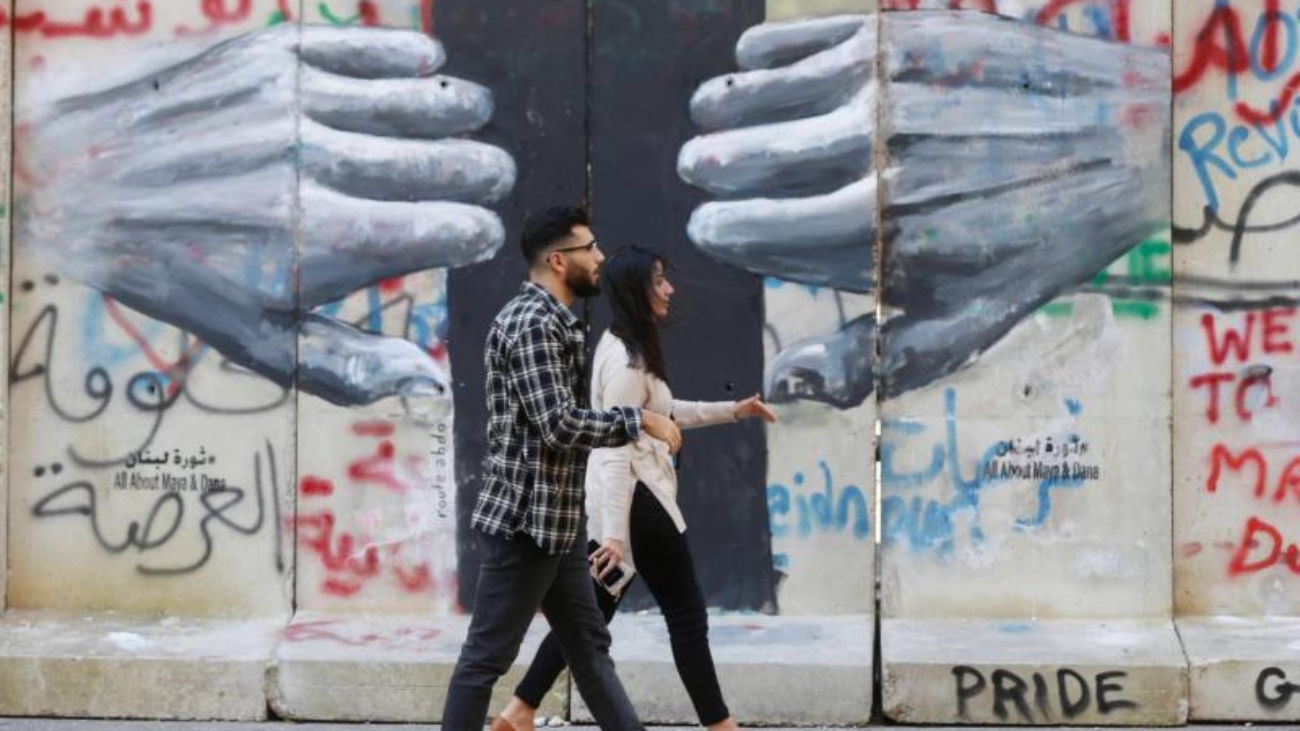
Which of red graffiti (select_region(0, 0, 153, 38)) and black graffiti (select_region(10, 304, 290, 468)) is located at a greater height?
red graffiti (select_region(0, 0, 153, 38))

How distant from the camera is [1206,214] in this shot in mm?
8750

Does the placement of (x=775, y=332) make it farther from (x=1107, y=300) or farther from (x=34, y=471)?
(x=34, y=471)

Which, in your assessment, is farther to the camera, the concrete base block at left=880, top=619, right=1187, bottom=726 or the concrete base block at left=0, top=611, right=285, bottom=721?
the concrete base block at left=0, top=611, right=285, bottom=721

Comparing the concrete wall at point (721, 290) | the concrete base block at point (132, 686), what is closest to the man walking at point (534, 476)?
the concrete base block at point (132, 686)

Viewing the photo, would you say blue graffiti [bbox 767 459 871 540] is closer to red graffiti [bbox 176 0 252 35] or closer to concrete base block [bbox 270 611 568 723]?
concrete base block [bbox 270 611 568 723]

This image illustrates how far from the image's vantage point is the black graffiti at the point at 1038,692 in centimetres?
818

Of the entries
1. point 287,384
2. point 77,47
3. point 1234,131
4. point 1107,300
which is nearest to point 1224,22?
point 1234,131

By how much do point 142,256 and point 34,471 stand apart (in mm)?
902

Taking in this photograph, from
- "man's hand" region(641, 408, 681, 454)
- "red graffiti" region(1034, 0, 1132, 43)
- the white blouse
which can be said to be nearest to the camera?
"man's hand" region(641, 408, 681, 454)

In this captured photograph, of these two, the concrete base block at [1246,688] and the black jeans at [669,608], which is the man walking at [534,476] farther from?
the concrete base block at [1246,688]

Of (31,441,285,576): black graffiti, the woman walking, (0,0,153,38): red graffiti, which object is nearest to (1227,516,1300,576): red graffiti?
the woman walking

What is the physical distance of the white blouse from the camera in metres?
7.00

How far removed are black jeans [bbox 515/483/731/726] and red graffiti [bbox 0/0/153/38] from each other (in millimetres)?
3092

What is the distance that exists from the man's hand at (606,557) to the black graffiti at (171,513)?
7.33 feet
